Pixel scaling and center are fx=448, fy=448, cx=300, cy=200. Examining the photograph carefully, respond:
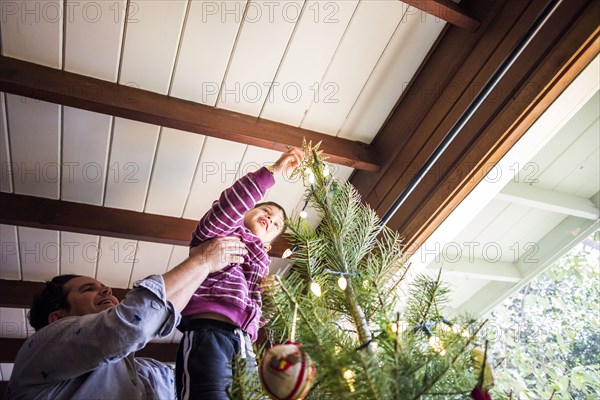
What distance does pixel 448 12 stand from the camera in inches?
53.1

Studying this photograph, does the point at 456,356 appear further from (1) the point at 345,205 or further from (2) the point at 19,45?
(2) the point at 19,45

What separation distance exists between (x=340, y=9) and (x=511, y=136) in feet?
2.19

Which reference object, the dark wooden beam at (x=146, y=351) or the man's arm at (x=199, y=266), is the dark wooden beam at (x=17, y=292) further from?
the man's arm at (x=199, y=266)

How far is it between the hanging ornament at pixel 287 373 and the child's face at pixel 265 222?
872 mm

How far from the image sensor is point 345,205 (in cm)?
104

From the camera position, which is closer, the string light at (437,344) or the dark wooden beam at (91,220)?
the string light at (437,344)

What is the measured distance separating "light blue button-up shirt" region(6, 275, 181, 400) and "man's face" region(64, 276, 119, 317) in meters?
0.20

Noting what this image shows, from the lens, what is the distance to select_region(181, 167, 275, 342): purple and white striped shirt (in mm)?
1192

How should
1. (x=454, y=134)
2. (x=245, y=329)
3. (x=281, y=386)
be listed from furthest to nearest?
1. (x=454, y=134)
2. (x=245, y=329)
3. (x=281, y=386)

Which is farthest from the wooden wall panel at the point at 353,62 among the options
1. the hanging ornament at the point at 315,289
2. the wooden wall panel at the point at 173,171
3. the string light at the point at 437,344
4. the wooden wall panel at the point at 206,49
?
the string light at the point at 437,344

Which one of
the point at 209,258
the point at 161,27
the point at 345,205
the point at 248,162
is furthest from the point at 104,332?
the point at 248,162

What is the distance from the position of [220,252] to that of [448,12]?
98 cm

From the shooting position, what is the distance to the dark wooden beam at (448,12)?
1298mm

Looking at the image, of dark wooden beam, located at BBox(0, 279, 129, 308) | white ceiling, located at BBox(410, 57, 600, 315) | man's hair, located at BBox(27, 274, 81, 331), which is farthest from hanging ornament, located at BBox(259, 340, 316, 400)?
dark wooden beam, located at BBox(0, 279, 129, 308)
